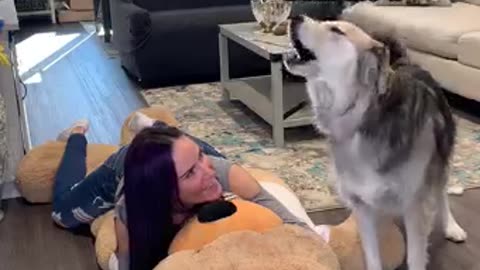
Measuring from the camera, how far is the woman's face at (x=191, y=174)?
183 cm

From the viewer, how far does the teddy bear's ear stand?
1902 mm

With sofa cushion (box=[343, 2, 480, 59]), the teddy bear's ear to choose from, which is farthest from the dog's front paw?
sofa cushion (box=[343, 2, 480, 59])

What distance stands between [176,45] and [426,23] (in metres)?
1.66

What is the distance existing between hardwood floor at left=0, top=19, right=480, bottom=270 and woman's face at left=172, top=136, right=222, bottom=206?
78 centimetres

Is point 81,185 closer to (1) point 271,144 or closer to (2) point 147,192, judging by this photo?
(2) point 147,192

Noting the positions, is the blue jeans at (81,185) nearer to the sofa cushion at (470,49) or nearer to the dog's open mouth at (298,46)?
the dog's open mouth at (298,46)

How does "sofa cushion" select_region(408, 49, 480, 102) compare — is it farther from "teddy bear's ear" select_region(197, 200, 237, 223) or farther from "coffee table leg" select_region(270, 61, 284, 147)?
"teddy bear's ear" select_region(197, 200, 237, 223)

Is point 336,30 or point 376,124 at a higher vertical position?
point 336,30

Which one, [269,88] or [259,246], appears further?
[269,88]

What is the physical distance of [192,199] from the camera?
1892 millimetres

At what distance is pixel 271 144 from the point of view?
11.9ft

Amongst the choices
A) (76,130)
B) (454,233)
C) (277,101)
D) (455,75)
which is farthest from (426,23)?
(76,130)

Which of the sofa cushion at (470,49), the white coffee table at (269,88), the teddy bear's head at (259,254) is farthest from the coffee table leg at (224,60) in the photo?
the teddy bear's head at (259,254)

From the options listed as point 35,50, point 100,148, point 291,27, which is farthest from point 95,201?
point 35,50
